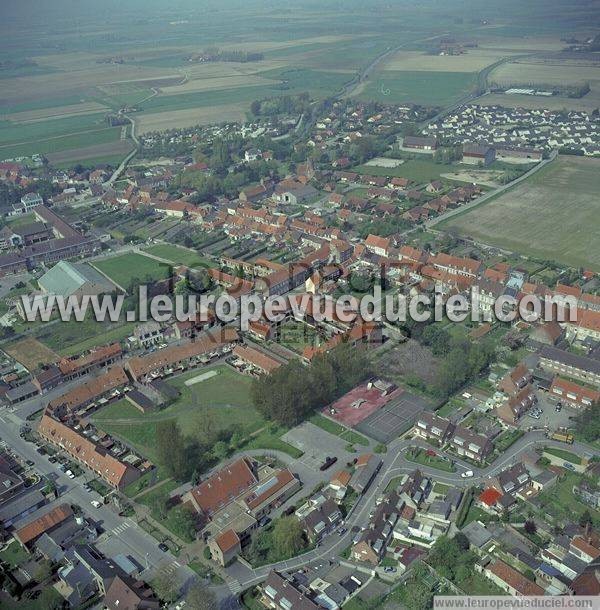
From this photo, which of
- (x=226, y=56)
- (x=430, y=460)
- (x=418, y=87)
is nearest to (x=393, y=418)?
(x=430, y=460)

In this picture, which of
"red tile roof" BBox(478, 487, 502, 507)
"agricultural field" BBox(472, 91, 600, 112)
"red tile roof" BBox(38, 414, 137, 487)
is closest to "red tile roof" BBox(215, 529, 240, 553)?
"red tile roof" BBox(38, 414, 137, 487)

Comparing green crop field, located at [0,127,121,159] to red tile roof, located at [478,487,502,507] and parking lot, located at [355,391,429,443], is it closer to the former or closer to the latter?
parking lot, located at [355,391,429,443]

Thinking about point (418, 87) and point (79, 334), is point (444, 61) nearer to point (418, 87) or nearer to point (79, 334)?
point (418, 87)

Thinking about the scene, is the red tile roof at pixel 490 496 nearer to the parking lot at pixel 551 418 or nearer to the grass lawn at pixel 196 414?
the parking lot at pixel 551 418

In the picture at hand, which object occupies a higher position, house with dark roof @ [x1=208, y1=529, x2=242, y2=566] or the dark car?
house with dark roof @ [x1=208, y1=529, x2=242, y2=566]

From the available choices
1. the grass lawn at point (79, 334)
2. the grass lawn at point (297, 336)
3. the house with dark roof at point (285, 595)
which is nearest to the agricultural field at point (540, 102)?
the grass lawn at point (297, 336)

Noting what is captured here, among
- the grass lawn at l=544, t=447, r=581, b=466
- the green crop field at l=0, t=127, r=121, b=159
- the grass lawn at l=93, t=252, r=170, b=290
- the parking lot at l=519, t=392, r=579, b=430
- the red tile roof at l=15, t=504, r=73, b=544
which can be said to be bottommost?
the parking lot at l=519, t=392, r=579, b=430
